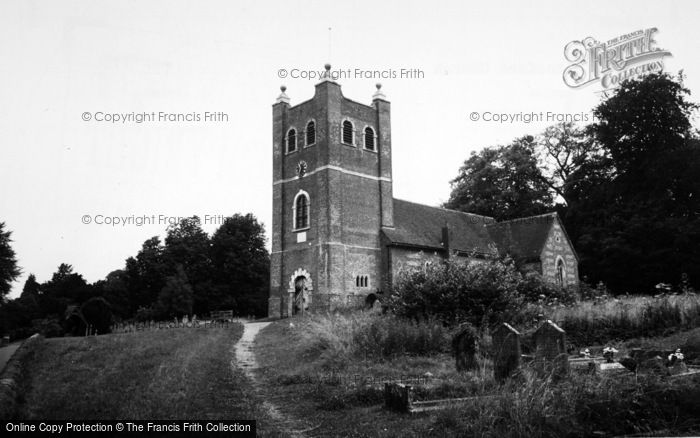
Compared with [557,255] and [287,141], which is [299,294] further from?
[557,255]

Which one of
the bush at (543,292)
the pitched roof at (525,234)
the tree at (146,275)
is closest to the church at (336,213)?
the pitched roof at (525,234)

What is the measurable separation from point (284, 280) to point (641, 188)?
85.2ft

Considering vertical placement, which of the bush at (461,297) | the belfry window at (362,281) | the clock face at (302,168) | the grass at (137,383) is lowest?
the grass at (137,383)

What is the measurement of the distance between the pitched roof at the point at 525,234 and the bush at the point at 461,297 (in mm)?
18948

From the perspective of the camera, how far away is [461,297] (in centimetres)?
1809

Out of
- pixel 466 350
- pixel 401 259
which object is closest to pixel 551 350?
pixel 466 350

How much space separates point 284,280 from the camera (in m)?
32.3

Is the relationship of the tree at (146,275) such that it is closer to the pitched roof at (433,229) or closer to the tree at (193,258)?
the tree at (193,258)

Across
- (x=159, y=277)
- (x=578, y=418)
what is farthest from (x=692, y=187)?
(x=159, y=277)

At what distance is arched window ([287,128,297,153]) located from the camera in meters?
33.8

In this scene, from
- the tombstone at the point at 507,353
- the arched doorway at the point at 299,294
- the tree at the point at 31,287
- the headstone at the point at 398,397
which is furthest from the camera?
the tree at the point at 31,287

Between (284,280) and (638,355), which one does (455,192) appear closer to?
(284,280)

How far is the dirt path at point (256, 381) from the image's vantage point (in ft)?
24.3

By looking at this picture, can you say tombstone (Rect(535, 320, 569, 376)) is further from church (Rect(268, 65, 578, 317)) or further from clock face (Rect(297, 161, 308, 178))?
clock face (Rect(297, 161, 308, 178))
